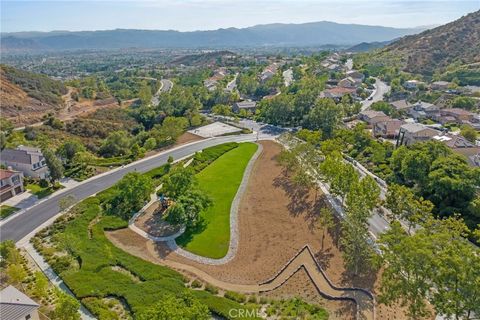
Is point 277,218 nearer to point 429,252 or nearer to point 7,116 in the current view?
point 429,252

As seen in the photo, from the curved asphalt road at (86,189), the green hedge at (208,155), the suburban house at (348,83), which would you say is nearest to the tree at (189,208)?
the green hedge at (208,155)

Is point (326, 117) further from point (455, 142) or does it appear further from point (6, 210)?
point (6, 210)

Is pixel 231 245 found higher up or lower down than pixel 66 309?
lower down

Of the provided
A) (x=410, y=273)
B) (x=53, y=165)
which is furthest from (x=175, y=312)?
(x=53, y=165)

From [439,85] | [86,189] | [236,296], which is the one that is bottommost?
[86,189]

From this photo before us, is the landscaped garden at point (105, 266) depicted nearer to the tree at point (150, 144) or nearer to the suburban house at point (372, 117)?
the tree at point (150, 144)

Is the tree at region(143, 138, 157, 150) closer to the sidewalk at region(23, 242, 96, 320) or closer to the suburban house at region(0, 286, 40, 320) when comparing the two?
the sidewalk at region(23, 242, 96, 320)
